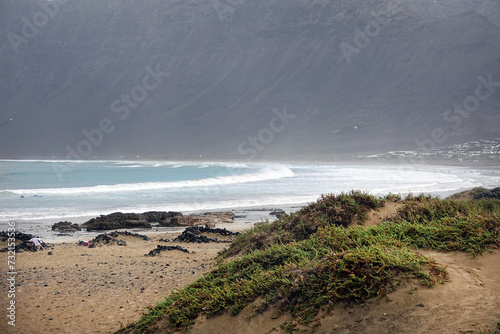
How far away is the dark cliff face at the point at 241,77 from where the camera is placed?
381 ft

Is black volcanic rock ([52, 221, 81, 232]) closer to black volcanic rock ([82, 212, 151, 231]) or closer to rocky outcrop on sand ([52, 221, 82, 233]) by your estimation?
rocky outcrop on sand ([52, 221, 82, 233])

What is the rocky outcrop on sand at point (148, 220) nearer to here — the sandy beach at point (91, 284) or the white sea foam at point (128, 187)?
the sandy beach at point (91, 284)

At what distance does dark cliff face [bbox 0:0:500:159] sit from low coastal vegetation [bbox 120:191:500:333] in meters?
99.4

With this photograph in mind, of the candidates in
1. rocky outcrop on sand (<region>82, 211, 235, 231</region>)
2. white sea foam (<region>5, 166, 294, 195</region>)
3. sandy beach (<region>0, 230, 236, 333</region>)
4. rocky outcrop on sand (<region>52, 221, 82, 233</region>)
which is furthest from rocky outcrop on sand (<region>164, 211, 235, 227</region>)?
white sea foam (<region>5, 166, 294, 195</region>)

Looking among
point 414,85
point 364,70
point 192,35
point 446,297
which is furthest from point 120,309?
point 192,35

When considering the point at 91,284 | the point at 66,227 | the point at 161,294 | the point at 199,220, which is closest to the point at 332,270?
the point at 161,294

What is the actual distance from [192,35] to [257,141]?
222ft

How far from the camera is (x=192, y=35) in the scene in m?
166

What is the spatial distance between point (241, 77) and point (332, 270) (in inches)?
5722

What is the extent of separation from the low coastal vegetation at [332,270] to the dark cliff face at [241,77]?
99398 mm

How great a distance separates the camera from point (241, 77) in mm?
146500

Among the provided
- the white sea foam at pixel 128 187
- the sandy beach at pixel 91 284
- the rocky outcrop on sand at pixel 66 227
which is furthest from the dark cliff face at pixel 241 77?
the sandy beach at pixel 91 284

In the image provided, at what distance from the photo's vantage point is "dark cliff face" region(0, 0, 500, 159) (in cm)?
11600

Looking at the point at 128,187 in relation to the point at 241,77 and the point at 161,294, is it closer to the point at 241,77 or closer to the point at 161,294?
the point at 161,294
